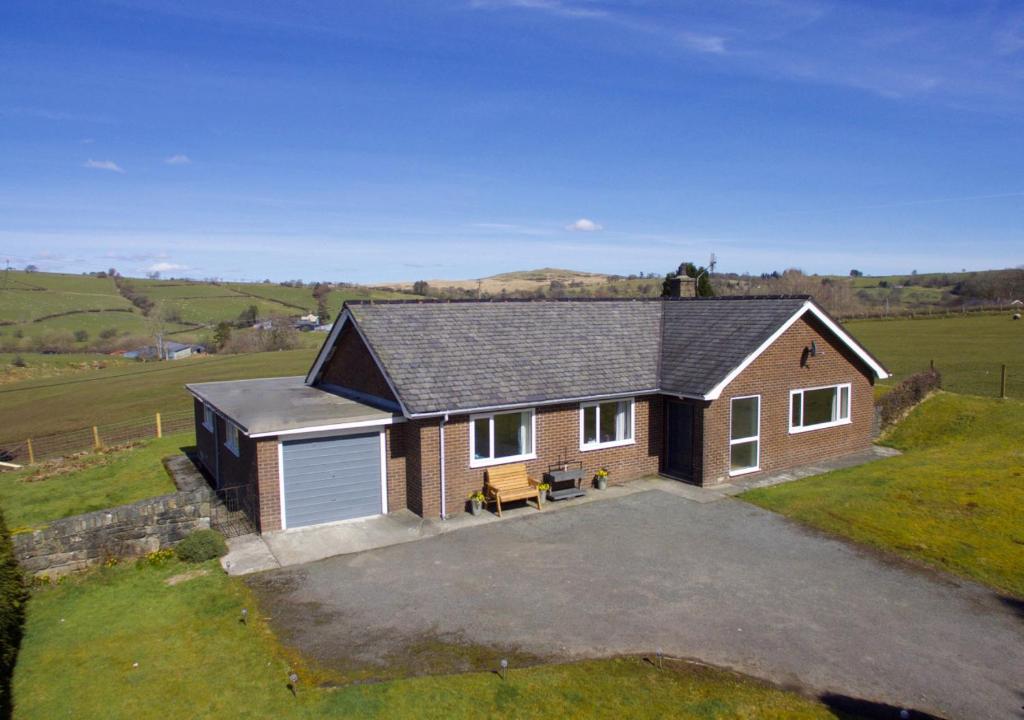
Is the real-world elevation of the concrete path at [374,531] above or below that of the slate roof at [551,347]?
below

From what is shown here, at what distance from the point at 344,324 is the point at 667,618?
11.9m

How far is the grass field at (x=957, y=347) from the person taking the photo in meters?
32.0

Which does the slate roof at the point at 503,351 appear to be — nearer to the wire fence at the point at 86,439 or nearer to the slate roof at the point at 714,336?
the slate roof at the point at 714,336

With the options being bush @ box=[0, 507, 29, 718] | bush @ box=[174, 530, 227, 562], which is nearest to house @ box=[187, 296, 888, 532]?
bush @ box=[174, 530, 227, 562]

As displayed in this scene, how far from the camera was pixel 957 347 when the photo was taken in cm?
4562

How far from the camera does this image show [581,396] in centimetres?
1744

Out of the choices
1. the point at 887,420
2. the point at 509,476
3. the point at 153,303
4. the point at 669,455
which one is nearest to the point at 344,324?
the point at 509,476

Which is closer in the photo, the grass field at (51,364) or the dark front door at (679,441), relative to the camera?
the dark front door at (679,441)

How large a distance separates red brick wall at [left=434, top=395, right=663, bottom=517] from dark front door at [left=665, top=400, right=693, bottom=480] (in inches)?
11.7

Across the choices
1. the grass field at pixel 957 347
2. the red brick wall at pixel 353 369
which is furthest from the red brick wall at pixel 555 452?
the grass field at pixel 957 347

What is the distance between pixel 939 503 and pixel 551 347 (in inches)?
409

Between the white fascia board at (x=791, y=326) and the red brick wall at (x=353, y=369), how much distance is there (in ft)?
28.0

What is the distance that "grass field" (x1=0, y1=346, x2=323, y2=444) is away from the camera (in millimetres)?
37188

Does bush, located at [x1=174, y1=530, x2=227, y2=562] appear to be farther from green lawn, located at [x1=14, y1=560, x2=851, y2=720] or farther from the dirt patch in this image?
green lawn, located at [x1=14, y1=560, x2=851, y2=720]
